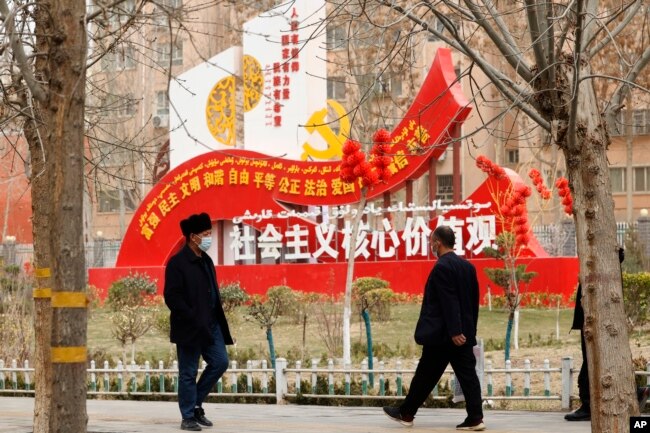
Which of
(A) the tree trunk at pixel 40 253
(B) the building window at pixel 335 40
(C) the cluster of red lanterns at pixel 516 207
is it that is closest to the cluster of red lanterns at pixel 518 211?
(C) the cluster of red lanterns at pixel 516 207

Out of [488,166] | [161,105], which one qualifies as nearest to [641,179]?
[161,105]

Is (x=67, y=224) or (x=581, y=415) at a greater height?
(x=67, y=224)

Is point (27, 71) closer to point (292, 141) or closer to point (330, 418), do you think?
point (330, 418)

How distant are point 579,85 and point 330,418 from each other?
485 centimetres

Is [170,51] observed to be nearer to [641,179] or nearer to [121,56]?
[121,56]

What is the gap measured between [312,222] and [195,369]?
64.0ft

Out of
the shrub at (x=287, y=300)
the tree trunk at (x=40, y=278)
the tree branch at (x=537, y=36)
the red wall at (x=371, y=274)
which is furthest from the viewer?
the red wall at (x=371, y=274)

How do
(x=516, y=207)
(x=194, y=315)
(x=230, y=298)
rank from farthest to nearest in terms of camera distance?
(x=230, y=298) → (x=516, y=207) → (x=194, y=315)

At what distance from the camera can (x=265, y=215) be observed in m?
30.1

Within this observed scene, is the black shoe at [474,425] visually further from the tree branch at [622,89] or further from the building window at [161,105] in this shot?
the building window at [161,105]

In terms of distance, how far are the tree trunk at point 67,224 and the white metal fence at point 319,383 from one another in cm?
624

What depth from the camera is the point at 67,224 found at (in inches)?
263

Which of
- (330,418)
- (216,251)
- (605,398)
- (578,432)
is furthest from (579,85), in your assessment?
(216,251)

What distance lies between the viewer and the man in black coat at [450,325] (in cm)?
996
